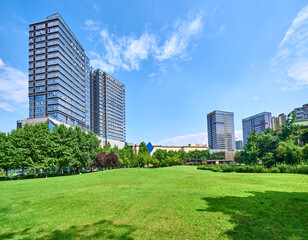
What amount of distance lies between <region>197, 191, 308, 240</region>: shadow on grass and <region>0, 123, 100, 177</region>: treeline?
37488 mm

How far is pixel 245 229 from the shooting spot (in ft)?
19.8

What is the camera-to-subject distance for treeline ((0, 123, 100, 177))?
32.9 metres

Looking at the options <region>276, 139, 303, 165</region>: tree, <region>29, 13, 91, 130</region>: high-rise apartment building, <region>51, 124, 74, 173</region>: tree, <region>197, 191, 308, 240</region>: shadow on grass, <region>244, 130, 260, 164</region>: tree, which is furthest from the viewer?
<region>29, 13, 91, 130</region>: high-rise apartment building

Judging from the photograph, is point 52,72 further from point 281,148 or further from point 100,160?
point 281,148

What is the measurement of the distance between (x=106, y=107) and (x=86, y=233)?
13730 centimetres

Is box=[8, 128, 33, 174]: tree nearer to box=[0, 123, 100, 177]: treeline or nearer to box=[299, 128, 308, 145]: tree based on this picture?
box=[0, 123, 100, 177]: treeline

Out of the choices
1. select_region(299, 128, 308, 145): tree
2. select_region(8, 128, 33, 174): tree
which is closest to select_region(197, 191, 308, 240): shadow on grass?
select_region(8, 128, 33, 174): tree

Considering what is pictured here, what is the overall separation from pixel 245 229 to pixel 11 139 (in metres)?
43.9

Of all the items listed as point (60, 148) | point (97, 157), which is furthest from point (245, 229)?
point (97, 157)

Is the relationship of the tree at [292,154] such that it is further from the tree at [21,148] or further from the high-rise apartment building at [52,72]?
the high-rise apartment building at [52,72]

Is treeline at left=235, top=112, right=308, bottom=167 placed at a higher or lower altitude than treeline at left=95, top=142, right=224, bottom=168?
higher

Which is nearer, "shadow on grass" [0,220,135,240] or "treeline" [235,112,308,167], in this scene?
"shadow on grass" [0,220,135,240]

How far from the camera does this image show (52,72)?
7850cm

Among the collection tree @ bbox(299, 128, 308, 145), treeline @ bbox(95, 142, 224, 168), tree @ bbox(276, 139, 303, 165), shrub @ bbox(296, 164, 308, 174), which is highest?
tree @ bbox(299, 128, 308, 145)
